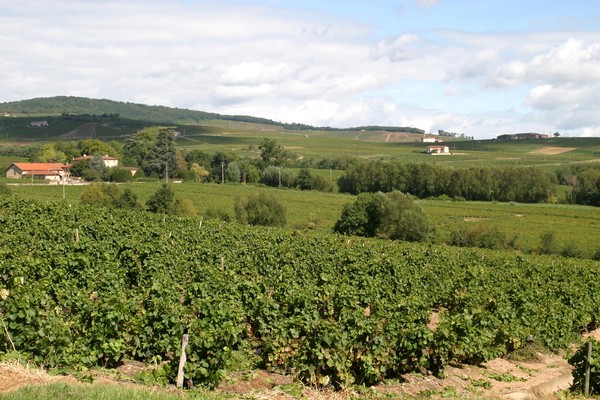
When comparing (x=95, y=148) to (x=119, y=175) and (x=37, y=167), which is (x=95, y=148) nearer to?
(x=37, y=167)

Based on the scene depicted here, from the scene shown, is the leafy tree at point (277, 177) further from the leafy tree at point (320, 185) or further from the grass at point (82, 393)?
the grass at point (82, 393)

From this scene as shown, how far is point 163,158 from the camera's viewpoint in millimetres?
100000

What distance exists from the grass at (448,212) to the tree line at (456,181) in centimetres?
501

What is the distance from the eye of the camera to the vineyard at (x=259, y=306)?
12406mm

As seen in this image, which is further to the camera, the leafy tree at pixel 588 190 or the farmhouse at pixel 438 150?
the farmhouse at pixel 438 150

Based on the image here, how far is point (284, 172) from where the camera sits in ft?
340

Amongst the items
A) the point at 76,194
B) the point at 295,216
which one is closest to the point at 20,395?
the point at 295,216

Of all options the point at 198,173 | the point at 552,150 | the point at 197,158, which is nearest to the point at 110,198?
the point at 198,173

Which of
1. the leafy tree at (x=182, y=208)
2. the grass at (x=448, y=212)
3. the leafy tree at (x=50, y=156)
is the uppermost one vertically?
the leafy tree at (x=50, y=156)

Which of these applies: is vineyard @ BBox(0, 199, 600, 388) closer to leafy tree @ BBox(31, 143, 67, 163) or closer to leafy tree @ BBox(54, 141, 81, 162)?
leafy tree @ BBox(31, 143, 67, 163)

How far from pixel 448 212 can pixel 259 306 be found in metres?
62.6

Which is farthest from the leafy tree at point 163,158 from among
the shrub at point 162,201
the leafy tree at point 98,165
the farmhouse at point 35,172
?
the shrub at point 162,201

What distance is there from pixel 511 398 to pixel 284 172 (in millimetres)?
89964

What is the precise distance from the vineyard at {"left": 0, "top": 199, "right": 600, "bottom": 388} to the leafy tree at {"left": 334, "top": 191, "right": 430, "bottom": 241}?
28892 millimetres
